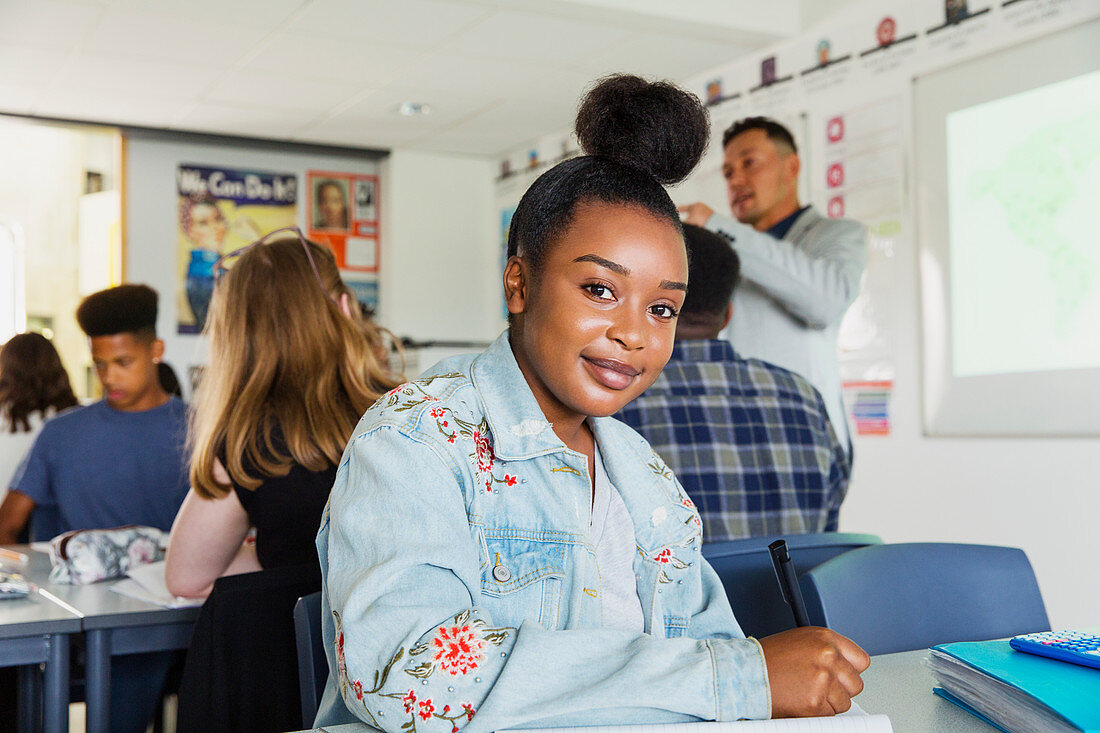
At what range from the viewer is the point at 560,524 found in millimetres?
962

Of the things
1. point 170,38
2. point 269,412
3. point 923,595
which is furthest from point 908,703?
point 170,38

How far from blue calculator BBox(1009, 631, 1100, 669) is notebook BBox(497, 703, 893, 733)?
0.87ft

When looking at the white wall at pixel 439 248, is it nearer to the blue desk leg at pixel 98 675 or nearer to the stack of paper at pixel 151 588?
the stack of paper at pixel 151 588

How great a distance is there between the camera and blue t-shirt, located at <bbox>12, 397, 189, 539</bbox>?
2.90 m

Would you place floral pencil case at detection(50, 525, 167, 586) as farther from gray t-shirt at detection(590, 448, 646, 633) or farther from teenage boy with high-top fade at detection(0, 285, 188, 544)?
gray t-shirt at detection(590, 448, 646, 633)

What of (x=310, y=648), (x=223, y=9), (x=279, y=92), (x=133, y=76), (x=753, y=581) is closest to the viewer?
(x=310, y=648)

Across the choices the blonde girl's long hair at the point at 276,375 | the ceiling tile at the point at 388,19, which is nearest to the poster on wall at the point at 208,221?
the ceiling tile at the point at 388,19

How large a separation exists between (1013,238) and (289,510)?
256 cm

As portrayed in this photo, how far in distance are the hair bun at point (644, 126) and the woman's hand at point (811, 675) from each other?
1.64 ft

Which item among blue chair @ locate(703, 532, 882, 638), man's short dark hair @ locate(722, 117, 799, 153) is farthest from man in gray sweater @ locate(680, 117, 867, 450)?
blue chair @ locate(703, 532, 882, 638)

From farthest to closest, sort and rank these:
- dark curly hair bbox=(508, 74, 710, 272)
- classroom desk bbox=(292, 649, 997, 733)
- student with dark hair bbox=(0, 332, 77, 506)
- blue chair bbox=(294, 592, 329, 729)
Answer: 1. student with dark hair bbox=(0, 332, 77, 506)
2. blue chair bbox=(294, 592, 329, 729)
3. dark curly hair bbox=(508, 74, 710, 272)
4. classroom desk bbox=(292, 649, 997, 733)

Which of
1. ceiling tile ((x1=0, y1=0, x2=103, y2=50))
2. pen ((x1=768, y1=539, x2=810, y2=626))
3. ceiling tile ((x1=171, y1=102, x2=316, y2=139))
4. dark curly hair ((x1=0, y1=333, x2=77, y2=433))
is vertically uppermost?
ceiling tile ((x1=171, y1=102, x2=316, y2=139))

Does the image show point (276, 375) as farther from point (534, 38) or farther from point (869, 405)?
point (534, 38)

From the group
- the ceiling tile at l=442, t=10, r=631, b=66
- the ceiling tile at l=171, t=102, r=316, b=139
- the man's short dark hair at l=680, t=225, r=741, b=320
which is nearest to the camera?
the man's short dark hair at l=680, t=225, r=741, b=320
